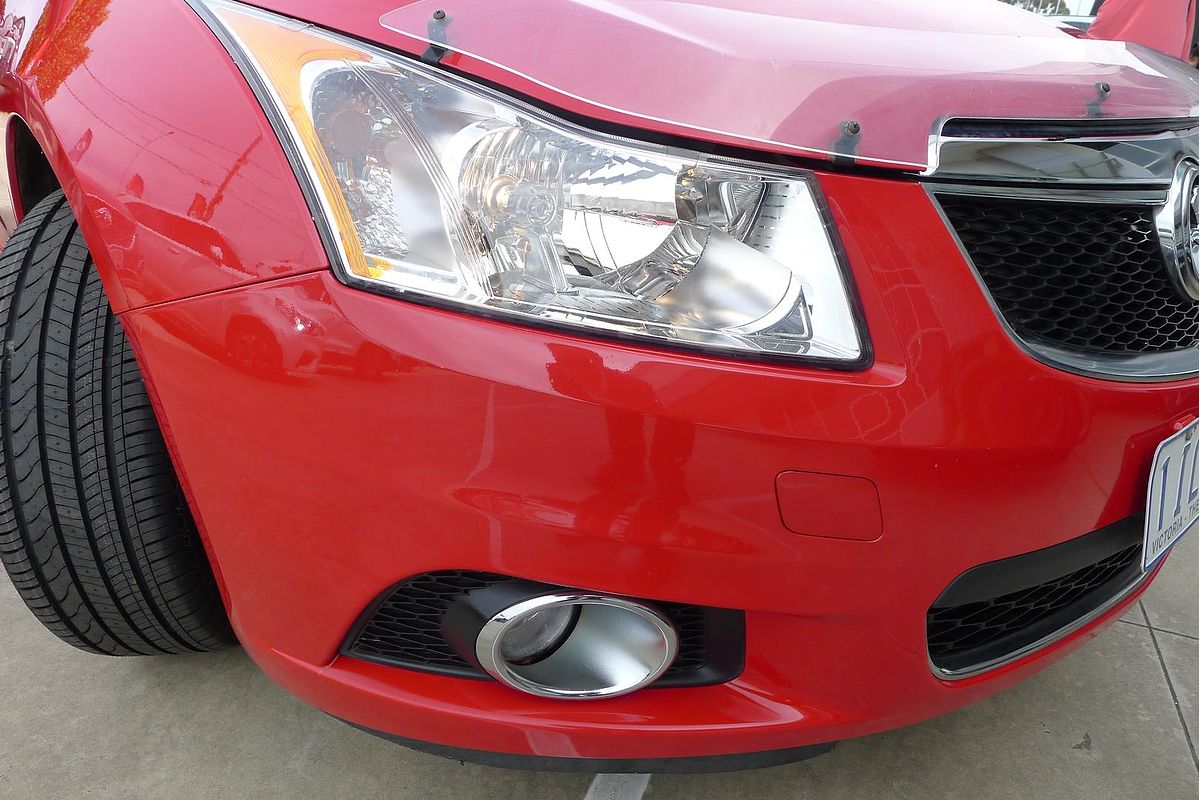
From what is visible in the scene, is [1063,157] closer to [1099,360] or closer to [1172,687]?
[1099,360]

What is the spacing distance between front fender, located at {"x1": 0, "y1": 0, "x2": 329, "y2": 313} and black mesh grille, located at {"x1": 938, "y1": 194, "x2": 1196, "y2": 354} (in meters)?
0.73

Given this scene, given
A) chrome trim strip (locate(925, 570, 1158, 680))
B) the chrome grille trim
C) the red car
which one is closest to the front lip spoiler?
the red car

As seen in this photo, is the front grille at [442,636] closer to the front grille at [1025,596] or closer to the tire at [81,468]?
the front grille at [1025,596]

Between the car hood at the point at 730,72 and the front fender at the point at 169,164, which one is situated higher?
the car hood at the point at 730,72

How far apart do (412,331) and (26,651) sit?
1.35 m

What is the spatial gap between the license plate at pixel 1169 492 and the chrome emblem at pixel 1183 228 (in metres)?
0.19

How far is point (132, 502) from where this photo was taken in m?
1.25

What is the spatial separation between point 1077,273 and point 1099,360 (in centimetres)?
11

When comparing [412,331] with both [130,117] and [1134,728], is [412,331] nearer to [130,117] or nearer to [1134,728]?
[130,117]

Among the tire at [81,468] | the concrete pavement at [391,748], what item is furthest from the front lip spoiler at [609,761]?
the tire at [81,468]

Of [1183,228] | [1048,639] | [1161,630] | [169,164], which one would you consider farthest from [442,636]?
[1161,630]

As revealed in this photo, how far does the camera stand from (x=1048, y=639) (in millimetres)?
1210

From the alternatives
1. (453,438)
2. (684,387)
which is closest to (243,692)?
(453,438)

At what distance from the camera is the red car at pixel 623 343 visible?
2.91 ft
